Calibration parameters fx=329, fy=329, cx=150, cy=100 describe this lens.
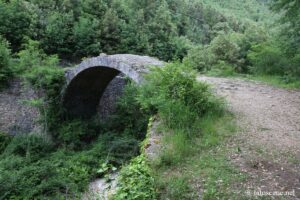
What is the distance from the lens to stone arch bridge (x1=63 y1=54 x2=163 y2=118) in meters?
9.79

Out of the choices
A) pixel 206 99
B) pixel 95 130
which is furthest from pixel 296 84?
pixel 95 130

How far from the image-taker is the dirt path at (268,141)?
12.1 feet

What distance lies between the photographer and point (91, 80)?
12.5m

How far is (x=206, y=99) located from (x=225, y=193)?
2.46 m

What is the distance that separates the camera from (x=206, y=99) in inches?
226

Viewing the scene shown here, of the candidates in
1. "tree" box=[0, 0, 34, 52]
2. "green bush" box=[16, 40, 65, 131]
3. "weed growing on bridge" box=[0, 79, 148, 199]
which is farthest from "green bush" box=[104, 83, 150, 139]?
"tree" box=[0, 0, 34, 52]

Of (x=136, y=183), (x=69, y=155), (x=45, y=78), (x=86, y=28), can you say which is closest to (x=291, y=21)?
(x=136, y=183)

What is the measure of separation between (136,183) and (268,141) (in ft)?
6.98

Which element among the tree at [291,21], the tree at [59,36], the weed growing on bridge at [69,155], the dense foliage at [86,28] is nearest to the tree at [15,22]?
the dense foliage at [86,28]

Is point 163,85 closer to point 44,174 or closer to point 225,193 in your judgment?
point 225,193

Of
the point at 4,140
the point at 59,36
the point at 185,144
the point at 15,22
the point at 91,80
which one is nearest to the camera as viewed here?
the point at 185,144

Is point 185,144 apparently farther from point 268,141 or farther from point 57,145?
point 57,145

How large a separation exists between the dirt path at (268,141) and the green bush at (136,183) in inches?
42.6

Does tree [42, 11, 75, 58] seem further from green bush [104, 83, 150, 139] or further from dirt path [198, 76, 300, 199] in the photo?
dirt path [198, 76, 300, 199]
